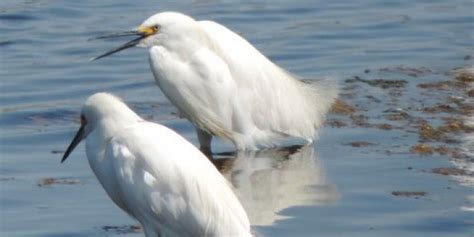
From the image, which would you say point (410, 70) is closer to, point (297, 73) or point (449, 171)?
point (297, 73)

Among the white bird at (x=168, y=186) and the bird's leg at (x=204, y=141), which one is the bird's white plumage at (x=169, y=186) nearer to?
the white bird at (x=168, y=186)

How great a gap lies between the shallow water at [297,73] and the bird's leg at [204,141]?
21cm

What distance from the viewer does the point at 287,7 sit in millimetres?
17047

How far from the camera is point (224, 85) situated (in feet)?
31.5

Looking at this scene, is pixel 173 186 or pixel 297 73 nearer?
pixel 173 186

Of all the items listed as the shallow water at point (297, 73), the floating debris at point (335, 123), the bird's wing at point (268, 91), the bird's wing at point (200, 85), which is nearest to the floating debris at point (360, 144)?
the shallow water at point (297, 73)

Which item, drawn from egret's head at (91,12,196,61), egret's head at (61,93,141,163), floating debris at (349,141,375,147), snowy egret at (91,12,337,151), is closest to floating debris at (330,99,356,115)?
snowy egret at (91,12,337,151)

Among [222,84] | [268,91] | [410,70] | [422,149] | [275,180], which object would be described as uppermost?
[222,84]

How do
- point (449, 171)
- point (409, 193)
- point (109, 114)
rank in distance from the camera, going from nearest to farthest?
point (109, 114), point (409, 193), point (449, 171)

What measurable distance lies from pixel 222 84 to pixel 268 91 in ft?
1.53

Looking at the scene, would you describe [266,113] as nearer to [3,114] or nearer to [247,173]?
[247,173]

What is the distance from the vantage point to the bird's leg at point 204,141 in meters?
9.81

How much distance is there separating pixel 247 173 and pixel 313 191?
784 mm

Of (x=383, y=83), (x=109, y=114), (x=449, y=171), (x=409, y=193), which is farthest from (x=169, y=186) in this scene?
(x=383, y=83)
